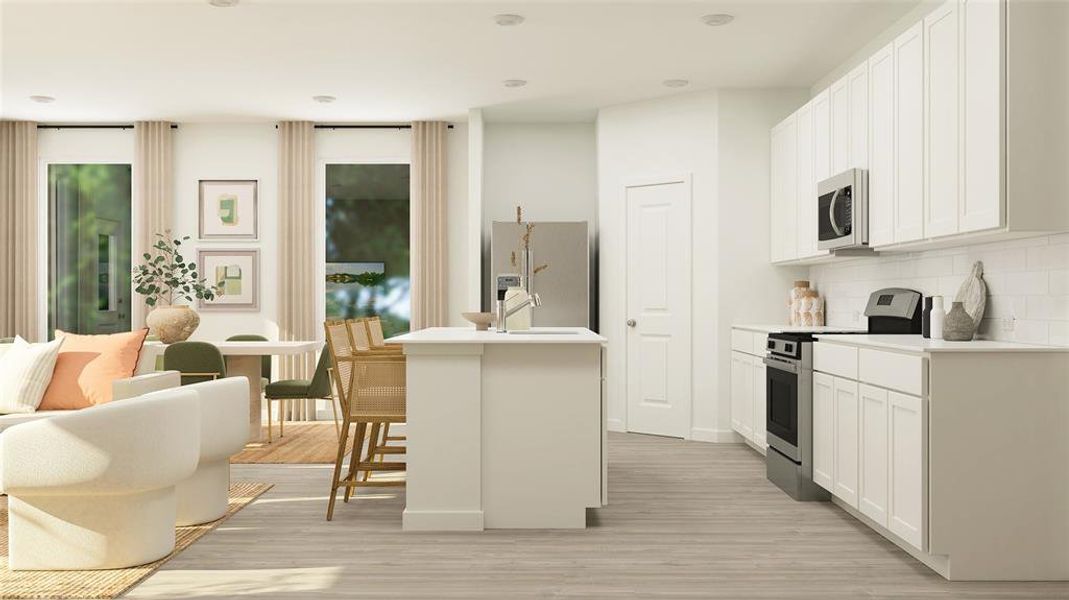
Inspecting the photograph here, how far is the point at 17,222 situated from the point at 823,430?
746 cm

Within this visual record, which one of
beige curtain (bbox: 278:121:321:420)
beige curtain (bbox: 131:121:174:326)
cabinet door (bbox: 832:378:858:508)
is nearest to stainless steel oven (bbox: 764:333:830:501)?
cabinet door (bbox: 832:378:858:508)

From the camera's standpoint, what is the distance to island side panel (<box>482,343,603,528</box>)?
3.84 m

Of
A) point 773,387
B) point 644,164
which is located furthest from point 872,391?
point 644,164

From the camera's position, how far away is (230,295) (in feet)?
25.7

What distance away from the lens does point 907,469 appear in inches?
130

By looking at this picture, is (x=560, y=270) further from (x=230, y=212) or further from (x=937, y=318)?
(x=937, y=318)

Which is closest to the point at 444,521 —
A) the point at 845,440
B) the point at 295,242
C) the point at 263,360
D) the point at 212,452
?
the point at 212,452

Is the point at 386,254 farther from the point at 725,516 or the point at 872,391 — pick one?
the point at 872,391

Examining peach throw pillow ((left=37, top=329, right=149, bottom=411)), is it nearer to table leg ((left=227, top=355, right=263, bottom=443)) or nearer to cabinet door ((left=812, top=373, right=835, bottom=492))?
table leg ((left=227, top=355, right=263, bottom=443))

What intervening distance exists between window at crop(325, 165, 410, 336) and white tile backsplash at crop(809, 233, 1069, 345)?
4589 millimetres

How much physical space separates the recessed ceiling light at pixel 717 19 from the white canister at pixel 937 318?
83.3 inches

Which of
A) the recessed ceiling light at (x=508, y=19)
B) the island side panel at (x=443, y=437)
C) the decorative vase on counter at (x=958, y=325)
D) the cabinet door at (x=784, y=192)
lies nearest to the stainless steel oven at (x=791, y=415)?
the decorative vase on counter at (x=958, y=325)

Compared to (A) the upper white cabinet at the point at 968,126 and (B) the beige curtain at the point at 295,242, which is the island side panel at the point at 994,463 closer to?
(A) the upper white cabinet at the point at 968,126

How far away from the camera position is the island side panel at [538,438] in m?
3.84
